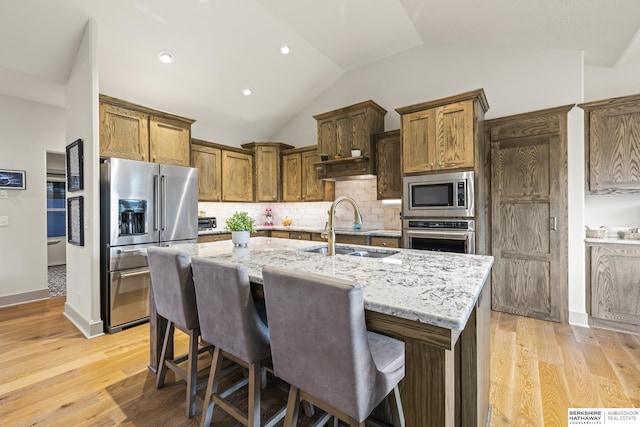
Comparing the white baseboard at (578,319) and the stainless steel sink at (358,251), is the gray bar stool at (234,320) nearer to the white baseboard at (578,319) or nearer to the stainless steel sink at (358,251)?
the stainless steel sink at (358,251)

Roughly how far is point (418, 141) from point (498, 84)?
1.23 meters

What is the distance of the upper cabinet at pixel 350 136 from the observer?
4211 millimetres

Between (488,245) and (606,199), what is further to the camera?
(488,245)

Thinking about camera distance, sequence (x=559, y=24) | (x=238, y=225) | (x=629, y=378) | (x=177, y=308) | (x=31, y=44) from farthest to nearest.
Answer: (x=31, y=44) → (x=559, y=24) → (x=238, y=225) → (x=629, y=378) → (x=177, y=308)

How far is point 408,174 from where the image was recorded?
364cm

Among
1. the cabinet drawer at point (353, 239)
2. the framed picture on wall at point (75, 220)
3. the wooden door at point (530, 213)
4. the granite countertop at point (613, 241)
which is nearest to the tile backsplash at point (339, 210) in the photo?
the cabinet drawer at point (353, 239)

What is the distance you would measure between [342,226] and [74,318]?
12.2 ft

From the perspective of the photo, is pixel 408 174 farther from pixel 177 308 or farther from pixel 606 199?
pixel 177 308

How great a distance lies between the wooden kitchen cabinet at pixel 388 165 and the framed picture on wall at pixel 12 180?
4825mm

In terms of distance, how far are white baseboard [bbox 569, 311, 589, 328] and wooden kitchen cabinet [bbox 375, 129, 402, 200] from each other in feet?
7.37

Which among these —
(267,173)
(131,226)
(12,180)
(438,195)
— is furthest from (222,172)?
(438,195)

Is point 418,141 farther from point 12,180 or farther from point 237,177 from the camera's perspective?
point 12,180

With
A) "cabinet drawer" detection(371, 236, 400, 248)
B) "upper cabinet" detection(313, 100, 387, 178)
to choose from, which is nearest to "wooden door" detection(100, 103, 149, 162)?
"upper cabinet" detection(313, 100, 387, 178)

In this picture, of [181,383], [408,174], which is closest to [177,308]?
[181,383]
